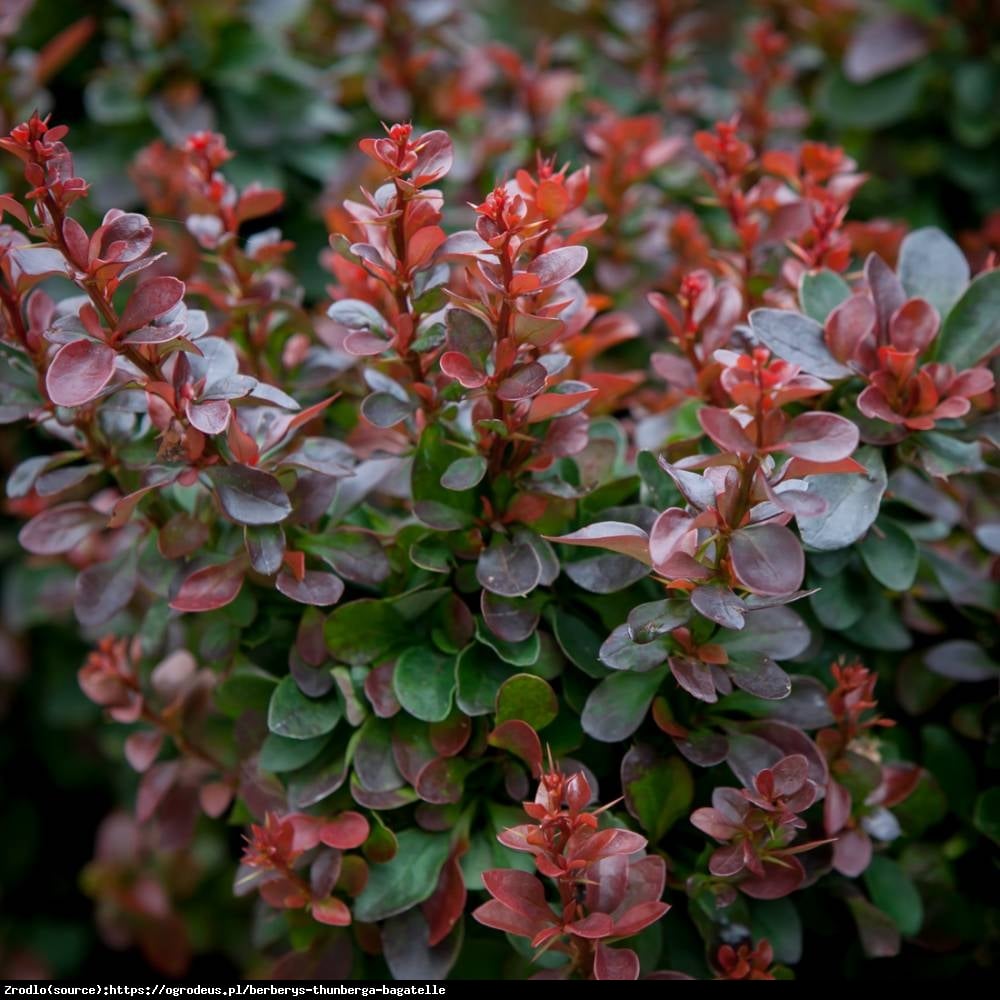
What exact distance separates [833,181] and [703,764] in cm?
71

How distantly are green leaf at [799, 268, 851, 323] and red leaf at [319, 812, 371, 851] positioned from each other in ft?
2.19

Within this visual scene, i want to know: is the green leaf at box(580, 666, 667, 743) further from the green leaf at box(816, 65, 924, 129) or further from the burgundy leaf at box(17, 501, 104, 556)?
the green leaf at box(816, 65, 924, 129)

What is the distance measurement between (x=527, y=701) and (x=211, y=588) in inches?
12.4

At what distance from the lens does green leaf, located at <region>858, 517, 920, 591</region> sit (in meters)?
1.07

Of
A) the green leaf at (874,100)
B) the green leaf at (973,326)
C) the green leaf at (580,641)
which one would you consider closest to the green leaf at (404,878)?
the green leaf at (580,641)

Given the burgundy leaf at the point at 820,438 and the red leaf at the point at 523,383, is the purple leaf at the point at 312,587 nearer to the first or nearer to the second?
the red leaf at the point at 523,383

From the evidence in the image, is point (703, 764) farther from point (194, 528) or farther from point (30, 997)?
point (30, 997)

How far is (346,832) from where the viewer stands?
1.04 metres

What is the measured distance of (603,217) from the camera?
45.1 inches

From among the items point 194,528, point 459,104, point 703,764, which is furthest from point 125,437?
point 459,104

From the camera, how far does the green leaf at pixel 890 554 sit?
1068mm

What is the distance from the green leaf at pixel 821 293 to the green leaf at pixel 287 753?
0.66 m

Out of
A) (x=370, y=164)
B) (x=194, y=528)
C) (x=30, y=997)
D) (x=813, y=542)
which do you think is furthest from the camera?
(x=370, y=164)

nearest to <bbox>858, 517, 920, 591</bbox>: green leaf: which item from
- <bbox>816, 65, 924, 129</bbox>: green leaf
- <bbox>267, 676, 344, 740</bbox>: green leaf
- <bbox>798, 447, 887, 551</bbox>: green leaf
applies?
<bbox>798, 447, 887, 551</bbox>: green leaf
